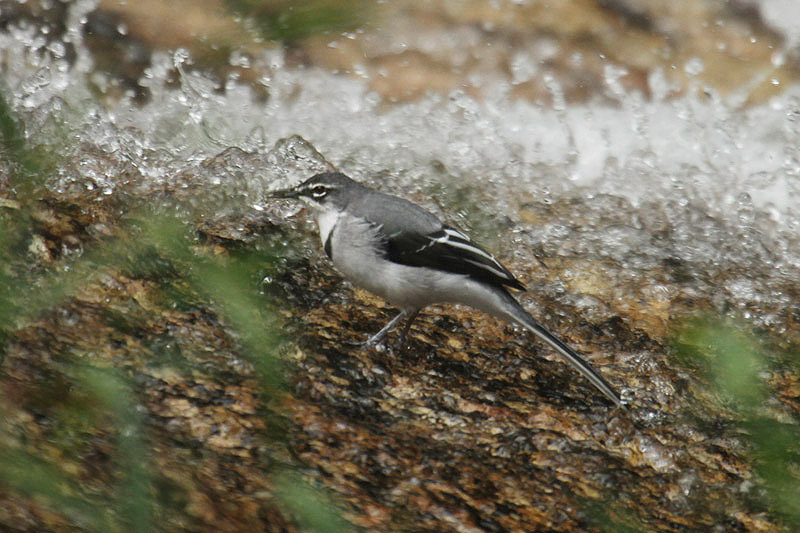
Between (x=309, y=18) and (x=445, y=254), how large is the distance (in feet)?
14.3

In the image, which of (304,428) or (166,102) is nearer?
(304,428)

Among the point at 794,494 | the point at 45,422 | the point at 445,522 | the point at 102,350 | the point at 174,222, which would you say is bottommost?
the point at 445,522

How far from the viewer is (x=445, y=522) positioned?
3580mm

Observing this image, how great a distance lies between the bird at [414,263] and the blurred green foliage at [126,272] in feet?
13.2

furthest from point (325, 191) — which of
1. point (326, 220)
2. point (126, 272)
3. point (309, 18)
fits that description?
point (309, 18)

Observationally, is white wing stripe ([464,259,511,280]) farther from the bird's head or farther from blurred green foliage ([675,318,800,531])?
blurred green foliage ([675,318,800,531])

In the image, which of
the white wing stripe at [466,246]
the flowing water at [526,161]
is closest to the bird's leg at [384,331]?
the white wing stripe at [466,246]

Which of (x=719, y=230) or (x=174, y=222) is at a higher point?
(x=174, y=222)

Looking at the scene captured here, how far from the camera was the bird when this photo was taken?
5.23m

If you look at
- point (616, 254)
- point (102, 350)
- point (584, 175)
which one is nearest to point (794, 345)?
point (616, 254)

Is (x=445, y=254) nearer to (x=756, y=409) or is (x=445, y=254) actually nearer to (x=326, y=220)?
(x=326, y=220)

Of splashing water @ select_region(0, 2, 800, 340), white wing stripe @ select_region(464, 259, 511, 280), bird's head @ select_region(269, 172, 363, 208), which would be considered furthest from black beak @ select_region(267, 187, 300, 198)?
white wing stripe @ select_region(464, 259, 511, 280)

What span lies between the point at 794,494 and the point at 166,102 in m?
8.61

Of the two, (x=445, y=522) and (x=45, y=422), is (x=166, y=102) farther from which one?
(x=45, y=422)
